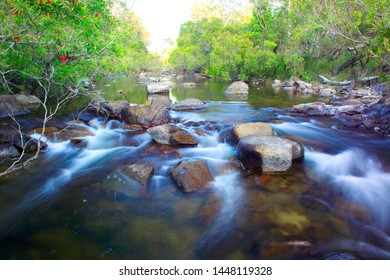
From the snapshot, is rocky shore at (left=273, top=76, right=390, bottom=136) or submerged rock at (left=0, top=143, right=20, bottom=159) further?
rocky shore at (left=273, top=76, right=390, bottom=136)

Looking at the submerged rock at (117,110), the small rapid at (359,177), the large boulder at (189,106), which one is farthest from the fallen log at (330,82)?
the submerged rock at (117,110)

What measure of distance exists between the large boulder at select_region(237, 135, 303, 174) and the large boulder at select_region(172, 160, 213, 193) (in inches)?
36.0

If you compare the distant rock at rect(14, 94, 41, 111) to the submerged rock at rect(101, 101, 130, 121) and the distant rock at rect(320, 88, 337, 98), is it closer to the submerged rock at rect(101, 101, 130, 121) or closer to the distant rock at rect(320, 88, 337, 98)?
the submerged rock at rect(101, 101, 130, 121)

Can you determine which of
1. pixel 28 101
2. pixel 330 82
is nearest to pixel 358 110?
pixel 330 82

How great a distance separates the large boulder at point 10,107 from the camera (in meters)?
9.48

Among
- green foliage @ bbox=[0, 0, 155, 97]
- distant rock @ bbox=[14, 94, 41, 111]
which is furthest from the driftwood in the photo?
distant rock @ bbox=[14, 94, 41, 111]

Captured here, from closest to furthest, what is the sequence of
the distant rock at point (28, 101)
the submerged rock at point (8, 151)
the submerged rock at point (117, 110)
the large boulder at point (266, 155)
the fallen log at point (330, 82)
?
the large boulder at point (266, 155), the submerged rock at point (8, 151), the submerged rock at point (117, 110), the distant rock at point (28, 101), the fallen log at point (330, 82)

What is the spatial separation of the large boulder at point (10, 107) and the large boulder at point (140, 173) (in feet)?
24.1

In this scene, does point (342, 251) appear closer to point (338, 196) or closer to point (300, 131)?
point (338, 196)

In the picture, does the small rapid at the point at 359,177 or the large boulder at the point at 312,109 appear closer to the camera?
the small rapid at the point at 359,177

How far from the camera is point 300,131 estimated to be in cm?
785

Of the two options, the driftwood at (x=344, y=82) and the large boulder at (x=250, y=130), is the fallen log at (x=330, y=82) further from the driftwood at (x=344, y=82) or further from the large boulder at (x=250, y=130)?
the large boulder at (x=250, y=130)

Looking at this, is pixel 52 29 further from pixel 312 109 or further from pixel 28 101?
pixel 312 109

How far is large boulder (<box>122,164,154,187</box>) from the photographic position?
471cm
